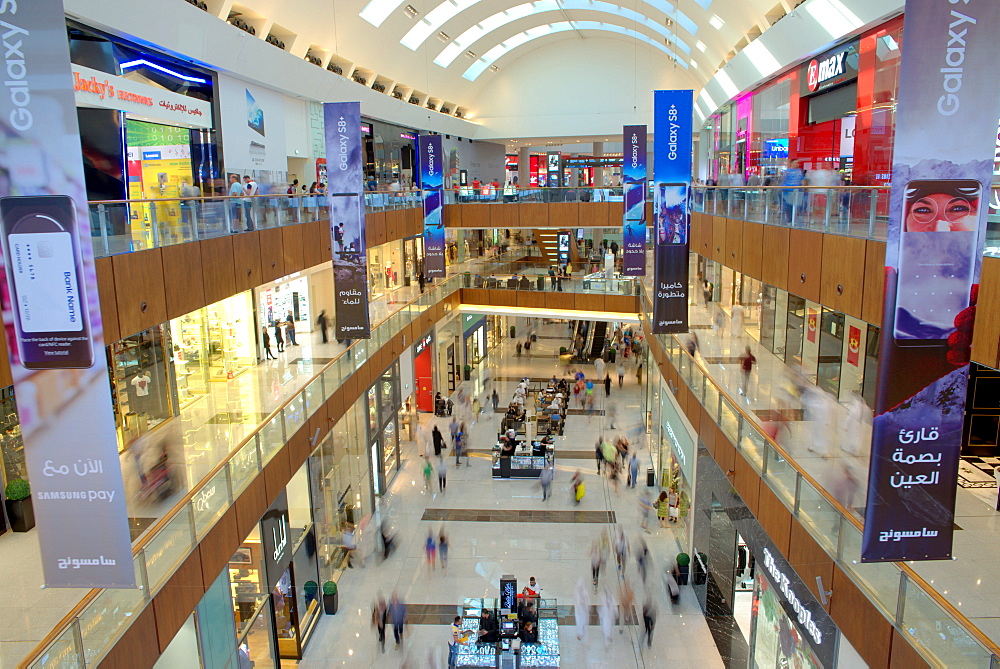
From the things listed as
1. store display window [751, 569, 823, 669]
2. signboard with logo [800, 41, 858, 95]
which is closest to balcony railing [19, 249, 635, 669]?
store display window [751, 569, 823, 669]

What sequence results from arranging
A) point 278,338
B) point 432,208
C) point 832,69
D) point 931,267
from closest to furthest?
point 931,267, point 832,69, point 278,338, point 432,208

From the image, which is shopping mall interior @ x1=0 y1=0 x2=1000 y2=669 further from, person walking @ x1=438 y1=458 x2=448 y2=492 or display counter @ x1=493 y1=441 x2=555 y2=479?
person walking @ x1=438 y1=458 x2=448 y2=492

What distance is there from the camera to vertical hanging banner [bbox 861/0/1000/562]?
164 inches

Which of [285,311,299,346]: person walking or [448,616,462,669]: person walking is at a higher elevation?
[285,311,299,346]: person walking

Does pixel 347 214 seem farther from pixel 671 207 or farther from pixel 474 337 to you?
pixel 474 337

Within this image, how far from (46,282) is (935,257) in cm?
583

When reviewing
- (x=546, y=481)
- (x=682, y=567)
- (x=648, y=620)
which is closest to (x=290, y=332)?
(x=546, y=481)

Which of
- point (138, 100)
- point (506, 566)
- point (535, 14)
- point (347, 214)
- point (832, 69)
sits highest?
point (535, 14)

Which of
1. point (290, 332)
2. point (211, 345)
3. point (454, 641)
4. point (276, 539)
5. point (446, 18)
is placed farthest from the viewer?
point (446, 18)

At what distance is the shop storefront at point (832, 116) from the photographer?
1298cm

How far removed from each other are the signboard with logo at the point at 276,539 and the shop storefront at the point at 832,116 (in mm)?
9250

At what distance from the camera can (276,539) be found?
447 inches

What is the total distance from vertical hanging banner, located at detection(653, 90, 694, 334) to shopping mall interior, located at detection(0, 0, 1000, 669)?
72mm

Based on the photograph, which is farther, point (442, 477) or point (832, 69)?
point (442, 477)
